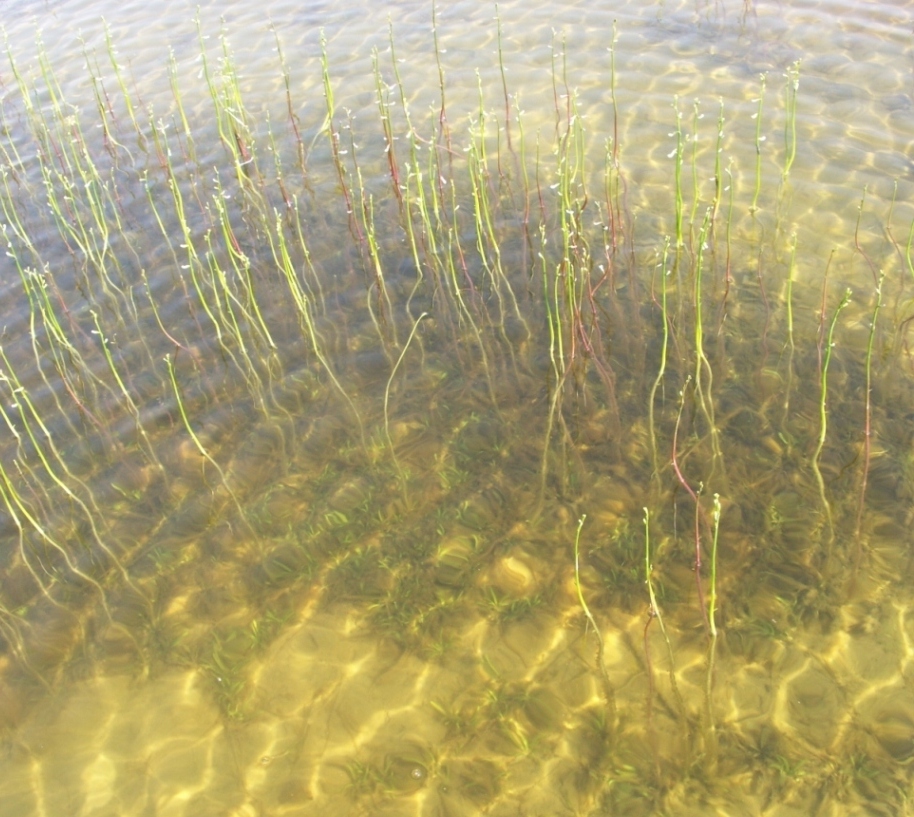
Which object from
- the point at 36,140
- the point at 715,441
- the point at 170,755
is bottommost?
the point at 170,755

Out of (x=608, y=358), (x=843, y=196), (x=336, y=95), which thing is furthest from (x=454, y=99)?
(x=608, y=358)

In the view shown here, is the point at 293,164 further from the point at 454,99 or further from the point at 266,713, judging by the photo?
the point at 266,713

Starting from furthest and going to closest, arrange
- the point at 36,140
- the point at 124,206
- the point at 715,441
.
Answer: the point at 36,140, the point at 124,206, the point at 715,441

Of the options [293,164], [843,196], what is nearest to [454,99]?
[293,164]

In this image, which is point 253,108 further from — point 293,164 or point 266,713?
point 266,713

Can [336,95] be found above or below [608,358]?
above

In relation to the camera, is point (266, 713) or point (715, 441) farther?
point (715, 441)

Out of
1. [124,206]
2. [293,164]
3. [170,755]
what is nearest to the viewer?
[170,755]
